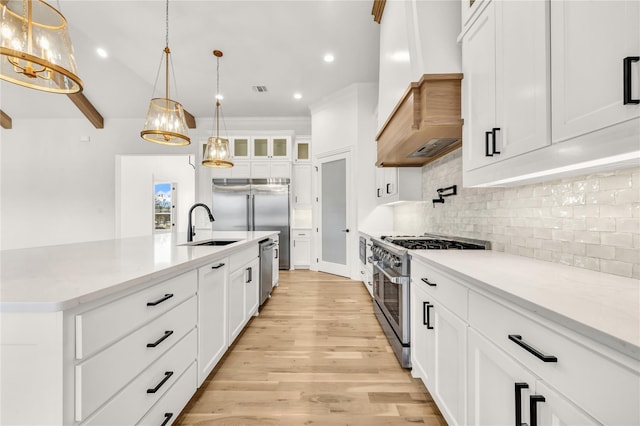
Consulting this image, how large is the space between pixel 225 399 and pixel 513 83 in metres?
2.28

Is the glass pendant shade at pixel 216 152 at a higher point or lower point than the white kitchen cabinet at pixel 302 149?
lower

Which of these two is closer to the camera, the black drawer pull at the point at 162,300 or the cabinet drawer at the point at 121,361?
the cabinet drawer at the point at 121,361

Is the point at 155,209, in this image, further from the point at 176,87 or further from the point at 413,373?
the point at 413,373

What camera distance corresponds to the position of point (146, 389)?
44.4 inches

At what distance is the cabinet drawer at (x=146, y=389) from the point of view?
941mm

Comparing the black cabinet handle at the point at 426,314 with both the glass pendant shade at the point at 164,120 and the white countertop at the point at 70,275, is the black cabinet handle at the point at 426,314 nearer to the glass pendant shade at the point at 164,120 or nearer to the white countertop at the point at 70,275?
the white countertop at the point at 70,275

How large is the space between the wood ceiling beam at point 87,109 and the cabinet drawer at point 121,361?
661 cm

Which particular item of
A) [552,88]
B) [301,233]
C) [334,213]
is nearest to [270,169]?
[301,233]

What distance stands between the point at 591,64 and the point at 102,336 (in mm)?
1768

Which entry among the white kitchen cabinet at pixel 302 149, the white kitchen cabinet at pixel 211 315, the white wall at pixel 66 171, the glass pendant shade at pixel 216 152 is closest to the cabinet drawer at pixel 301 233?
the white kitchen cabinet at pixel 302 149

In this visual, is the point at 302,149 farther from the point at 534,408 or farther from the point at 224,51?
the point at 534,408

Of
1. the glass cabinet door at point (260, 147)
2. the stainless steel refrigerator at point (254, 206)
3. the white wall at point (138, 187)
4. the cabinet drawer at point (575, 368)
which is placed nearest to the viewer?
the cabinet drawer at point (575, 368)

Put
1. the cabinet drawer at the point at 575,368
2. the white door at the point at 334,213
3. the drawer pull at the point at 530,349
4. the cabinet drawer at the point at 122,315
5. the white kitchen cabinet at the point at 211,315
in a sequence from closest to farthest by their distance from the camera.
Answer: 1. the cabinet drawer at the point at 575,368
2. the drawer pull at the point at 530,349
3. the cabinet drawer at the point at 122,315
4. the white kitchen cabinet at the point at 211,315
5. the white door at the point at 334,213

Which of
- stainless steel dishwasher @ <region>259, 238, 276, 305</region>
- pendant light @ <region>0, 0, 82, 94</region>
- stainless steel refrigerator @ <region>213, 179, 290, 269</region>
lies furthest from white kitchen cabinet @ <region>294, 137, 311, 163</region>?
pendant light @ <region>0, 0, 82, 94</region>
